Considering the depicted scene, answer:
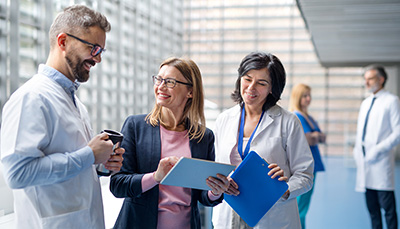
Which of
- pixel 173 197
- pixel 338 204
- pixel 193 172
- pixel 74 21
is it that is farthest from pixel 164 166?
pixel 338 204

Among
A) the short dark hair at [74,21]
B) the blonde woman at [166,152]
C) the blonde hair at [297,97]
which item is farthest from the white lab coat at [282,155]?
the blonde hair at [297,97]

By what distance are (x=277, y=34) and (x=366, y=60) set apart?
3.63 meters

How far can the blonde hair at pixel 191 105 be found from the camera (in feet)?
7.40

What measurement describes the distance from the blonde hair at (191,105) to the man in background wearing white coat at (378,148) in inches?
128

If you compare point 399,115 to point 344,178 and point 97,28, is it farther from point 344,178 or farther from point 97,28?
point 344,178

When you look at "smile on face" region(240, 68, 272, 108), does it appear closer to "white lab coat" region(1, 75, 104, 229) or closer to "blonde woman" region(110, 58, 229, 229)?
"blonde woman" region(110, 58, 229, 229)

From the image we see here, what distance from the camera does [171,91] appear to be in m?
2.21

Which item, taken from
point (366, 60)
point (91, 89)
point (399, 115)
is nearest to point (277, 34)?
point (366, 60)

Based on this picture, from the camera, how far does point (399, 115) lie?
186 inches

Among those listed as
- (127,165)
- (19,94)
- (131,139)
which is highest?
(19,94)

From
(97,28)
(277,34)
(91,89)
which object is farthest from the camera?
(277,34)

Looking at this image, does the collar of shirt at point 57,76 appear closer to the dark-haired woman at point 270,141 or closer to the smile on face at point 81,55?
the smile on face at point 81,55

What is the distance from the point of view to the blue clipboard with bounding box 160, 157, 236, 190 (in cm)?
183

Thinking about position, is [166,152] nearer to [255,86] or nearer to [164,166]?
[164,166]
